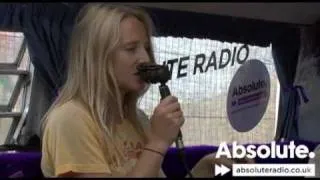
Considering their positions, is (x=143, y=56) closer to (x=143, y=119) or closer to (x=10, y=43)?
(x=143, y=119)

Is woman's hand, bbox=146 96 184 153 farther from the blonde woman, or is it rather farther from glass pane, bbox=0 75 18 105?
glass pane, bbox=0 75 18 105

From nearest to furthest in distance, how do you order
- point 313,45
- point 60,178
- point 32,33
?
point 60,178
point 32,33
point 313,45

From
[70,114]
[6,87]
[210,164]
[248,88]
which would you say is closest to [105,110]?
[70,114]

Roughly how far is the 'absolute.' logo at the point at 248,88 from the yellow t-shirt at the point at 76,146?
1826 millimetres

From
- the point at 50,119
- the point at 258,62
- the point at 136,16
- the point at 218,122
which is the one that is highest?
the point at 136,16

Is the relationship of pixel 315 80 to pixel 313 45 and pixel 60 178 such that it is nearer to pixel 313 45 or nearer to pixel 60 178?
pixel 313 45

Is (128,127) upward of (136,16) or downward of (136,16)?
downward

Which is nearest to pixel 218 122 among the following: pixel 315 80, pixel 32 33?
pixel 315 80

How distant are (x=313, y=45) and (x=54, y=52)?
1.32 metres

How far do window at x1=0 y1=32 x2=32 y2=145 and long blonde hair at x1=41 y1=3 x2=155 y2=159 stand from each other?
65.8 inches

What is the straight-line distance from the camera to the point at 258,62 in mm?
2705

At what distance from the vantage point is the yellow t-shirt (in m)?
0.74

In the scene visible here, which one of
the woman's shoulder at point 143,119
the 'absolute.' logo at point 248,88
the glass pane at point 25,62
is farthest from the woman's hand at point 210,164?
the glass pane at point 25,62

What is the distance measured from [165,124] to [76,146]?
0.40ft
